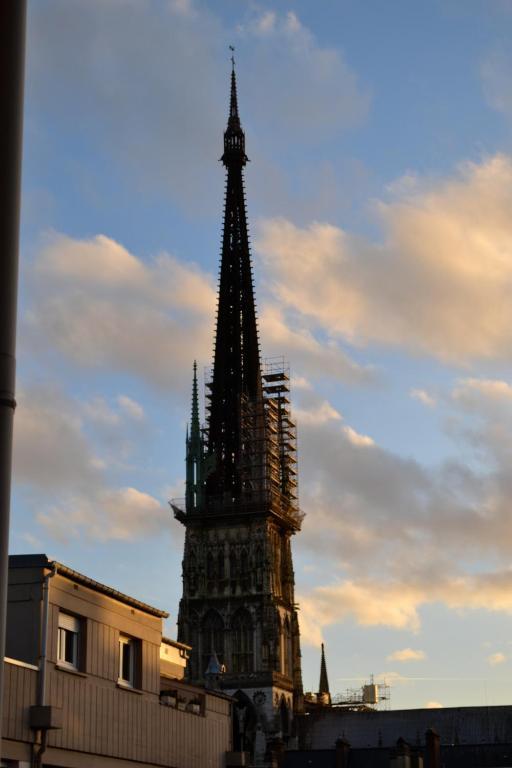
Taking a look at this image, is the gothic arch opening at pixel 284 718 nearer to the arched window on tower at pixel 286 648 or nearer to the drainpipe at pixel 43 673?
the arched window on tower at pixel 286 648

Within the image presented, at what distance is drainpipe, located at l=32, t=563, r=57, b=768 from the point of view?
3111cm

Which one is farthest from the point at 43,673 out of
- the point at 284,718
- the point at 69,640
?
the point at 284,718

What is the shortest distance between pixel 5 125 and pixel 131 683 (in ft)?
106

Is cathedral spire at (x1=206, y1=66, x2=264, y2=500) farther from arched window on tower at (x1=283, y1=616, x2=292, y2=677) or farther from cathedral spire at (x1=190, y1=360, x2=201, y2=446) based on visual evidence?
arched window on tower at (x1=283, y1=616, x2=292, y2=677)

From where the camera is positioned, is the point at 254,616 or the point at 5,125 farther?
the point at 254,616

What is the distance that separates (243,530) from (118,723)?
103 meters

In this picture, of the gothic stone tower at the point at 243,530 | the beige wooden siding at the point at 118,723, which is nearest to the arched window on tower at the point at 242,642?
the gothic stone tower at the point at 243,530

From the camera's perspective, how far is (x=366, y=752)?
111250 mm

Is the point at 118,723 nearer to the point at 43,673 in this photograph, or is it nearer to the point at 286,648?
the point at 43,673

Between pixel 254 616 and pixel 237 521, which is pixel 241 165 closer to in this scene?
pixel 237 521

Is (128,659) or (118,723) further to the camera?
(128,659)

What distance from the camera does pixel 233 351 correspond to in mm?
151125

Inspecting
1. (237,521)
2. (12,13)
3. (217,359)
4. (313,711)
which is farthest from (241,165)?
(12,13)

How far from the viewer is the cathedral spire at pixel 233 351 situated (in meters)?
144
